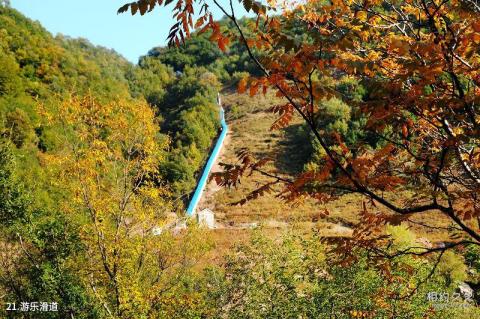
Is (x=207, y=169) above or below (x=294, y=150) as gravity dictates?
below

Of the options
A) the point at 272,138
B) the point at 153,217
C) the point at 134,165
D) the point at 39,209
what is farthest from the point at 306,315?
the point at 272,138

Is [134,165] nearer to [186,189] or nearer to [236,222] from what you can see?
[236,222]

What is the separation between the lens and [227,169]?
367cm

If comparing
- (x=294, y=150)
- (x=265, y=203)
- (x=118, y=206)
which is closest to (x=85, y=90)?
(x=294, y=150)

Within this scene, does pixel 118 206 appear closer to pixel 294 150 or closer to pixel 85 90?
pixel 294 150

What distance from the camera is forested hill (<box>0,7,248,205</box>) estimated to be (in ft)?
143

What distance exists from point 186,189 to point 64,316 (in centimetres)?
3524

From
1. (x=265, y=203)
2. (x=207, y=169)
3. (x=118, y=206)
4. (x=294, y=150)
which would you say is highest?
(x=118, y=206)

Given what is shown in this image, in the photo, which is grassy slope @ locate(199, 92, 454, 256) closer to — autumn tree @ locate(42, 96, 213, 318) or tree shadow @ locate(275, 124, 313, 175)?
tree shadow @ locate(275, 124, 313, 175)

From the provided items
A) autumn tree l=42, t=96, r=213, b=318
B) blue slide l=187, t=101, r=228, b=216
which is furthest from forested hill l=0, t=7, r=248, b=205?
autumn tree l=42, t=96, r=213, b=318

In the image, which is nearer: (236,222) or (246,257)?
(246,257)

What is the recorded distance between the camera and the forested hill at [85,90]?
43469mm

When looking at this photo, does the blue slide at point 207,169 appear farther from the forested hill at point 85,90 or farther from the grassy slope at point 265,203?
the forested hill at point 85,90

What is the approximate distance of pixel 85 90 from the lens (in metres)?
60.9
